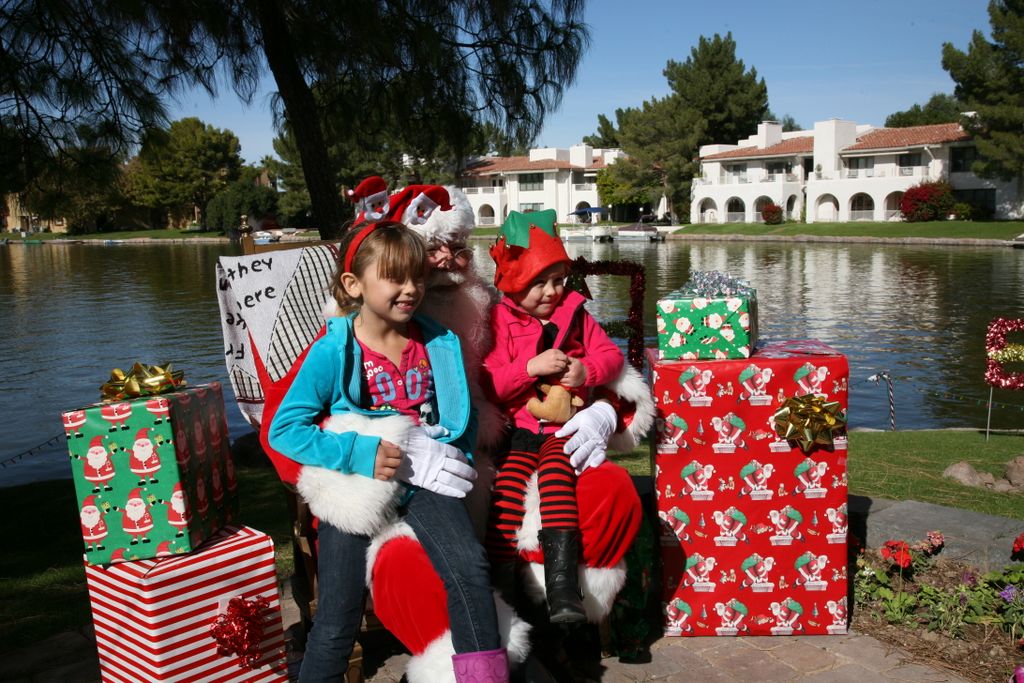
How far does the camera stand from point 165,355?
15117 millimetres

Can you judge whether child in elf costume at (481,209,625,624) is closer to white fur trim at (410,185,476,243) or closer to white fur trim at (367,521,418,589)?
white fur trim at (410,185,476,243)

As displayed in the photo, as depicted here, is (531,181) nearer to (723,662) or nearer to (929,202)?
(929,202)

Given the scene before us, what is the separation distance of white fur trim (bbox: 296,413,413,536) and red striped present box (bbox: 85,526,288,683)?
337mm

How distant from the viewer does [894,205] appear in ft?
143

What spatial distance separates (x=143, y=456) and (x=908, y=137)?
157ft

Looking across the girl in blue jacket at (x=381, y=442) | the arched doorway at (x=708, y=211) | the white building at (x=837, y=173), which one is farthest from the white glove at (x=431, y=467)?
the arched doorway at (x=708, y=211)

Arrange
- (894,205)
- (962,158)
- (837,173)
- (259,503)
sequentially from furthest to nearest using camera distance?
1. (837,173)
2. (894,205)
3. (962,158)
4. (259,503)

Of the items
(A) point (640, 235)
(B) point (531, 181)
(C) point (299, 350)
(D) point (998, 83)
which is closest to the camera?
(C) point (299, 350)

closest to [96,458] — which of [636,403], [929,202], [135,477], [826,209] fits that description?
[135,477]

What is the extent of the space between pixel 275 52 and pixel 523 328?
12.6ft

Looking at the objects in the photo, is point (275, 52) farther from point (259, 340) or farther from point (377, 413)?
point (377, 413)

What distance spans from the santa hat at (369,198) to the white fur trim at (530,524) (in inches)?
43.8

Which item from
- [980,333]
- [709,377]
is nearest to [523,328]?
[709,377]

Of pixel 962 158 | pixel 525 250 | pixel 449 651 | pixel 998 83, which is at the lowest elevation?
pixel 449 651
